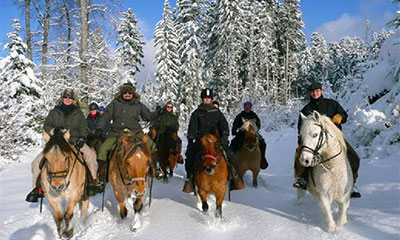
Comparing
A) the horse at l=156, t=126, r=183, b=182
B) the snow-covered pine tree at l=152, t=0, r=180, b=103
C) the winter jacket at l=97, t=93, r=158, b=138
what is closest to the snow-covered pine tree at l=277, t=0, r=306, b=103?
the snow-covered pine tree at l=152, t=0, r=180, b=103

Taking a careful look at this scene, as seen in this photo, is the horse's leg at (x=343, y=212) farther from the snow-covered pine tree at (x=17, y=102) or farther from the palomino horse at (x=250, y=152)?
the snow-covered pine tree at (x=17, y=102)

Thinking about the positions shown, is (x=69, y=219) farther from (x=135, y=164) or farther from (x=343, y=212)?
(x=343, y=212)

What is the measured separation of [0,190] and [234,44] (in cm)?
3111

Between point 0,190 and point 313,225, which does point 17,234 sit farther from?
point 313,225

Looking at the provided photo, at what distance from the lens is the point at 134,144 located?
584 cm

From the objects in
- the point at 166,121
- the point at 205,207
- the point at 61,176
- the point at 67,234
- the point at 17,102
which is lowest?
the point at 67,234

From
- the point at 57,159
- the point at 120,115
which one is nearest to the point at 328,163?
the point at 120,115

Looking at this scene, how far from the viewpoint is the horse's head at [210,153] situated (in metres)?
5.96

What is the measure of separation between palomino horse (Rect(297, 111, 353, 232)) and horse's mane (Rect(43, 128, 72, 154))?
4020mm

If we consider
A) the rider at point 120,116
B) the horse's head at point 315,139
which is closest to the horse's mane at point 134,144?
the rider at point 120,116

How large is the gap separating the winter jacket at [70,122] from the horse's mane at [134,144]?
946 millimetres

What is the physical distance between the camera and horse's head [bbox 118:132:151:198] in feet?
17.8

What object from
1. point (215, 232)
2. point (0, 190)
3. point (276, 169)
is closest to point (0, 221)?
point (0, 190)

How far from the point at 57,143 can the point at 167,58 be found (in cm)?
3314
